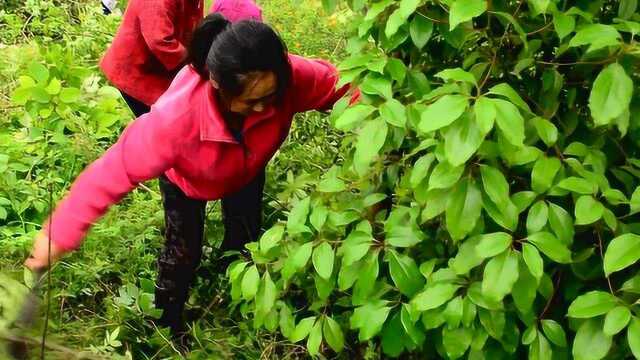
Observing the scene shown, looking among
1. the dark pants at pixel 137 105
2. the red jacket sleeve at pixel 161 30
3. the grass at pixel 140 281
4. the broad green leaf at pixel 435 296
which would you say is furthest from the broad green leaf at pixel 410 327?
the dark pants at pixel 137 105

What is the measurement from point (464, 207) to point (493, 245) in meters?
0.09

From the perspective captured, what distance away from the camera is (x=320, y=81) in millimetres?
2324

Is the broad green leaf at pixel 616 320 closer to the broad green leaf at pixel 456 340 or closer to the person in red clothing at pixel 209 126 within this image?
the broad green leaf at pixel 456 340

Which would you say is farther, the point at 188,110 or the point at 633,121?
the point at 188,110

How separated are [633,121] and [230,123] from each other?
1103 mm

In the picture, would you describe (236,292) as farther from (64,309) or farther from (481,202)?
(64,309)

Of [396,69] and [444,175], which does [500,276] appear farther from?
[396,69]

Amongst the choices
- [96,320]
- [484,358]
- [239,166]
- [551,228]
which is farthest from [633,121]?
[96,320]

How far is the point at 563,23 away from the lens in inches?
54.2

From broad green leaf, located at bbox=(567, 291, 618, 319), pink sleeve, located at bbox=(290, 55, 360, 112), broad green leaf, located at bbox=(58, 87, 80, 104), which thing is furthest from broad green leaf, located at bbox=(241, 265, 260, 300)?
broad green leaf, located at bbox=(58, 87, 80, 104)

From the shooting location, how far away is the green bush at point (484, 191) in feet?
4.54

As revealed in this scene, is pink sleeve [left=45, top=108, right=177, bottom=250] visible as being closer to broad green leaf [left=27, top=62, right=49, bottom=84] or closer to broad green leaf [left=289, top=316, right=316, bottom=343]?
broad green leaf [left=289, top=316, right=316, bottom=343]

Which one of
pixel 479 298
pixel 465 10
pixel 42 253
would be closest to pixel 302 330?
pixel 479 298

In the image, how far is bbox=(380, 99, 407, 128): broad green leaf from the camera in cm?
154
